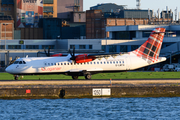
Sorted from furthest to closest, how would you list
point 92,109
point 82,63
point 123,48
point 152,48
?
point 123,48, point 152,48, point 82,63, point 92,109

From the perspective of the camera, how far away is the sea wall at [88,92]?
145 feet

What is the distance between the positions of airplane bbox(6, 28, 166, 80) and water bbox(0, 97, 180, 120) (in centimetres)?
1492

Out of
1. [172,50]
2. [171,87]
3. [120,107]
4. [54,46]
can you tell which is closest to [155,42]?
[171,87]

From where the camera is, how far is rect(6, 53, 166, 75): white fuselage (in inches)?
2299

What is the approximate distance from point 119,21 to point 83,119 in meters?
163

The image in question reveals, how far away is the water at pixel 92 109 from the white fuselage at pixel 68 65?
14.8 metres

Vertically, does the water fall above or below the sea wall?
below

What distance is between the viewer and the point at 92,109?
39.7 metres

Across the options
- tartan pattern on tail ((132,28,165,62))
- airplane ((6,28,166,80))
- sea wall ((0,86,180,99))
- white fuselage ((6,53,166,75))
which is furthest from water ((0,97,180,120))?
tartan pattern on tail ((132,28,165,62))

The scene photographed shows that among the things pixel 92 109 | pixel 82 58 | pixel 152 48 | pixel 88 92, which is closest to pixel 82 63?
pixel 82 58

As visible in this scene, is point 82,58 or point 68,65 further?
point 82,58

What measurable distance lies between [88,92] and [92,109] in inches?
210

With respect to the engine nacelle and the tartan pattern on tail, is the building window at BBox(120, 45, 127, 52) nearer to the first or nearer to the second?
the tartan pattern on tail

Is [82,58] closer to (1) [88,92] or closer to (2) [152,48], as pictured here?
(2) [152,48]
